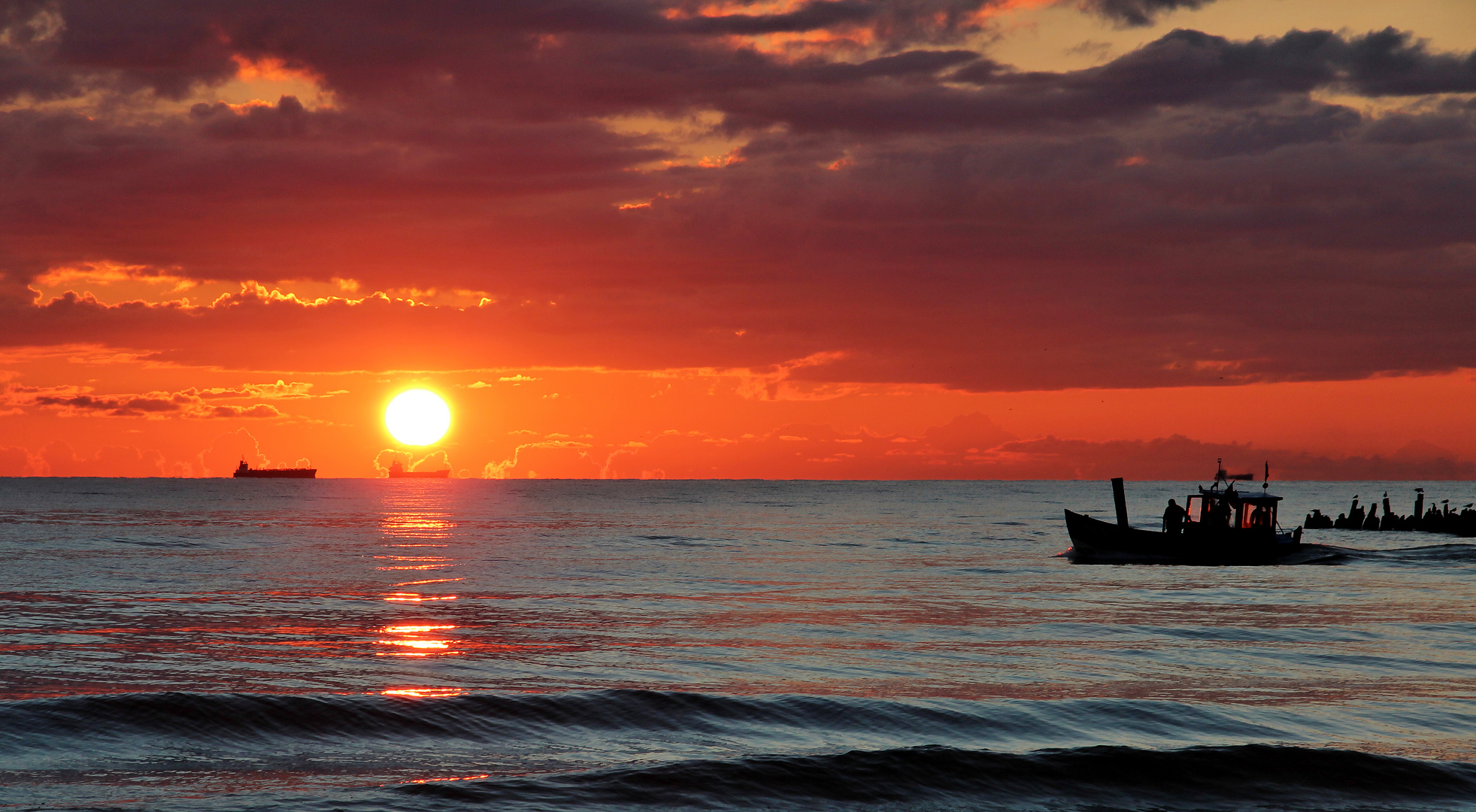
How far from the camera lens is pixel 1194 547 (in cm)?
4969

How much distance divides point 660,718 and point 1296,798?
8357 mm

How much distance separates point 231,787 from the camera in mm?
12516

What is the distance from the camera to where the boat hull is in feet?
162

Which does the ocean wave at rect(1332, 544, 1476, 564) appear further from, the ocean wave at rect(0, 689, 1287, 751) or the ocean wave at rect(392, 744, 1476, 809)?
the ocean wave at rect(392, 744, 1476, 809)

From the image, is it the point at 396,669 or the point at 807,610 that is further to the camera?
the point at 807,610

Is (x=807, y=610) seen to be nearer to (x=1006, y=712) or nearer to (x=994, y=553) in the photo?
(x=1006, y=712)

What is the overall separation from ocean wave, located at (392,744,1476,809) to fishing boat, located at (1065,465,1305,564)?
36.5 meters

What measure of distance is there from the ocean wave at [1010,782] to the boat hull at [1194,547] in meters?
37.6

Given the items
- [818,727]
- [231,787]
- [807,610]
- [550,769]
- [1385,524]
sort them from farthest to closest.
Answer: [1385,524]
[807,610]
[818,727]
[550,769]
[231,787]

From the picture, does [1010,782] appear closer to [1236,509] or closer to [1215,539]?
[1215,539]

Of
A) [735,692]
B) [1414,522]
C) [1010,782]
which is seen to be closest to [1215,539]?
[735,692]

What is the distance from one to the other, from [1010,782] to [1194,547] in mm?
40176

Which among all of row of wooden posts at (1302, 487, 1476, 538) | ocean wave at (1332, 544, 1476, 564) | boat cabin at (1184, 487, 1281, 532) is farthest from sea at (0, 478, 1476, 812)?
row of wooden posts at (1302, 487, 1476, 538)

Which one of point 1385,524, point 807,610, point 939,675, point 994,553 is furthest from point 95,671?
point 1385,524
